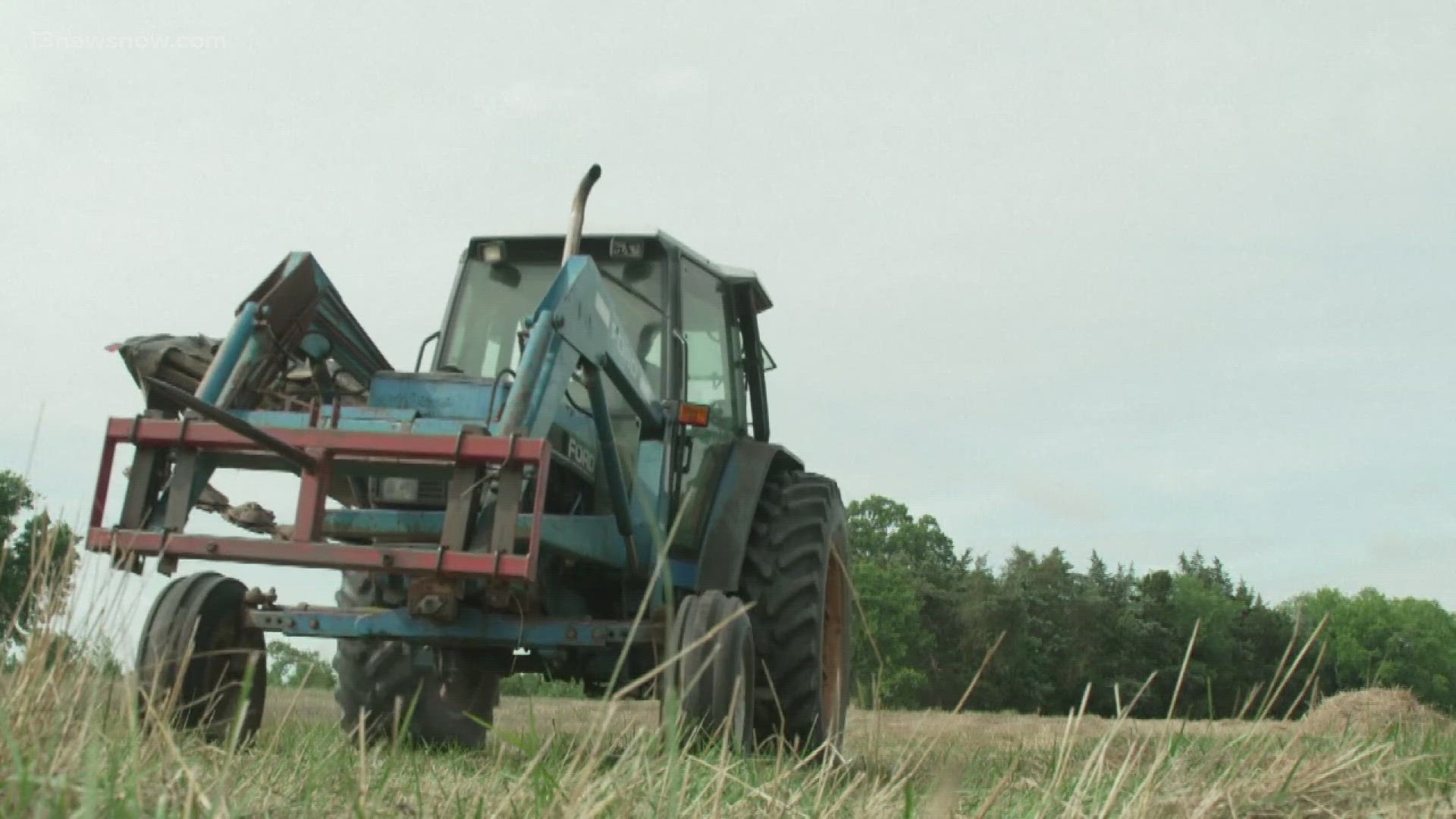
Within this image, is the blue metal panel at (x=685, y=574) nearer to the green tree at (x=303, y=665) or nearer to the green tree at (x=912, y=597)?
the green tree at (x=303, y=665)

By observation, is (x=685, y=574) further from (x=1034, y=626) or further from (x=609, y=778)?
(x=1034, y=626)

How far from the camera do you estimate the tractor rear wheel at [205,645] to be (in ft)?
17.7

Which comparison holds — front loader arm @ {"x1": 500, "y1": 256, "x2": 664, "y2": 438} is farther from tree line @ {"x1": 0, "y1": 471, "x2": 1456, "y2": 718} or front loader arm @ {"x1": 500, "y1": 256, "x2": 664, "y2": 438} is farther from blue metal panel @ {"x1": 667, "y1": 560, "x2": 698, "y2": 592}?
tree line @ {"x1": 0, "y1": 471, "x2": 1456, "y2": 718}

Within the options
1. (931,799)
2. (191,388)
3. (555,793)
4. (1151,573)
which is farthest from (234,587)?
(1151,573)

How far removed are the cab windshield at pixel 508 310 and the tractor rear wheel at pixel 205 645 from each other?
5.05 ft

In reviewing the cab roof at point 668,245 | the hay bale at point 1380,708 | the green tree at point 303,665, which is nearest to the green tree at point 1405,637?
the hay bale at point 1380,708

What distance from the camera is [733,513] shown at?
648 cm

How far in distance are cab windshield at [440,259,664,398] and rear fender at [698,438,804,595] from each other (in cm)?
63

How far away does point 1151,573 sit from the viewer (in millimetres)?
60875

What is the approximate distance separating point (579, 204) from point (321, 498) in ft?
5.62

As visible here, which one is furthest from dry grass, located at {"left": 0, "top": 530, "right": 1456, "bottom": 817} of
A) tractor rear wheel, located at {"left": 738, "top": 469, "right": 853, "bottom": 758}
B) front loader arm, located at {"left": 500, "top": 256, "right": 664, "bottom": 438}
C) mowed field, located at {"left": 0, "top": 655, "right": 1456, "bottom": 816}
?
tractor rear wheel, located at {"left": 738, "top": 469, "right": 853, "bottom": 758}

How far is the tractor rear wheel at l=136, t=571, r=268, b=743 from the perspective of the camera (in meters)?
5.41

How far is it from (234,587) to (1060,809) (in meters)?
3.92

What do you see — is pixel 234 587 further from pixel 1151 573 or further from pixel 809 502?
pixel 1151 573
